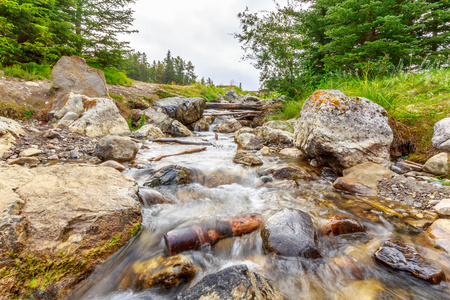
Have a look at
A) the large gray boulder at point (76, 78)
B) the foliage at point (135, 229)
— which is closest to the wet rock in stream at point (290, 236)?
the foliage at point (135, 229)

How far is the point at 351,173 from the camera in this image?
3326mm

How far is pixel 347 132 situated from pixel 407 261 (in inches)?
97.6

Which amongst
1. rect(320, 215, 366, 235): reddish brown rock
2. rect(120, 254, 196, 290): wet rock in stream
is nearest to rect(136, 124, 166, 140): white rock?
rect(120, 254, 196, 290): wet rock in stream

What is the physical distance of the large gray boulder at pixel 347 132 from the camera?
3492 mm

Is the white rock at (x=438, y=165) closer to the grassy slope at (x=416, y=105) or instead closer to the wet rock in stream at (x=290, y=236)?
the grassy slope at (x=416, y=105)

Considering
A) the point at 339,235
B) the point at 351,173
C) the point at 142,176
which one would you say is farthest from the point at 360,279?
the point at 142,176

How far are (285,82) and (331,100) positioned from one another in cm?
501

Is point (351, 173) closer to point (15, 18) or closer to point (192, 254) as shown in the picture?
point (192, 254)

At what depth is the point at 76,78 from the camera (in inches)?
283

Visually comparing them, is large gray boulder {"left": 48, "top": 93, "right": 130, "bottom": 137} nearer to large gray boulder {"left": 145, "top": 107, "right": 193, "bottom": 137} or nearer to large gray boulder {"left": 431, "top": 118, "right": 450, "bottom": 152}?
large gray boulder {"left": 145, "top": 107, "right": 193, "bottom": 137}

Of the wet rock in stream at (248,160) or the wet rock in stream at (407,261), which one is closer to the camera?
the wet rock in stream at (407,261)

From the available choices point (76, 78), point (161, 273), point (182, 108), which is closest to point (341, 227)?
point (161, 273)

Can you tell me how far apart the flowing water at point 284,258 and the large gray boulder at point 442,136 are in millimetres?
1784

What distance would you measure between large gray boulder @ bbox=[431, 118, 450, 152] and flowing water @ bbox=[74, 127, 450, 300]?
5.85 ft
